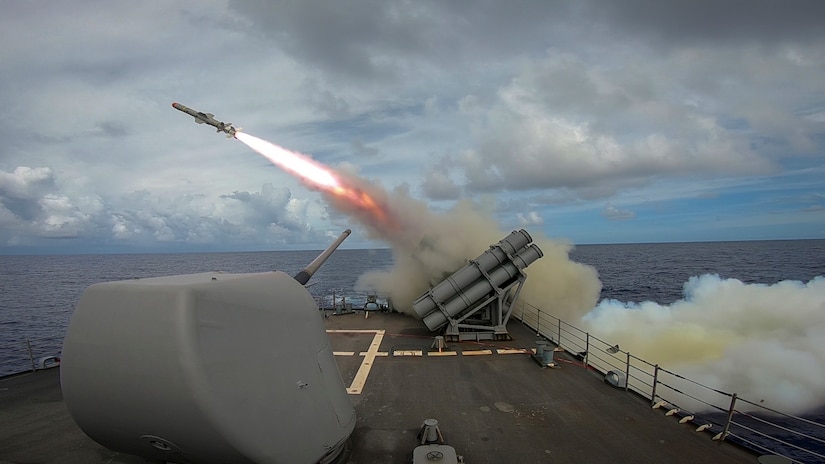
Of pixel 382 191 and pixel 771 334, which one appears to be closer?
pixel 382 191

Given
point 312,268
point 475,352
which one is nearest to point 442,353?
point 475,352

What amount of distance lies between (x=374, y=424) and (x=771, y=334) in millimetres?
23339

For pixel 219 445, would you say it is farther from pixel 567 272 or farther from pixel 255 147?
pixel 567 272

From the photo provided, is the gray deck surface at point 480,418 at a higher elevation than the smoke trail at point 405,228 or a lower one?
lower

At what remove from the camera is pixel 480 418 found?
8.23 m

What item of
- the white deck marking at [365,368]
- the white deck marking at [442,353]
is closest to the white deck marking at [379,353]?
the white deck marking at [365,368]

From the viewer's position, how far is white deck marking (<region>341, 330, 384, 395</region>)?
9930mm

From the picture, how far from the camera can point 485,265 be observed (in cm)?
1410

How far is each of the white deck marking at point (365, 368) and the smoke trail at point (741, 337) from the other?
38.4 ft

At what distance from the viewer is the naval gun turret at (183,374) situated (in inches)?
153

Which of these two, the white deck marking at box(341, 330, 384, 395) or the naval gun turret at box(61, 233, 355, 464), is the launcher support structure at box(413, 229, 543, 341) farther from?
the naval gun turret at box(61, 233, 355, 464)

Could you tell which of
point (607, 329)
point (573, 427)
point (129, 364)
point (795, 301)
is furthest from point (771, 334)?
point (129, 364)

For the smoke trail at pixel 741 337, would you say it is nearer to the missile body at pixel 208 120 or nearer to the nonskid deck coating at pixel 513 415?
the nonskid deck coating at pixel 513 415

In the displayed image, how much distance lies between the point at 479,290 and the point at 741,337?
1604 cm
